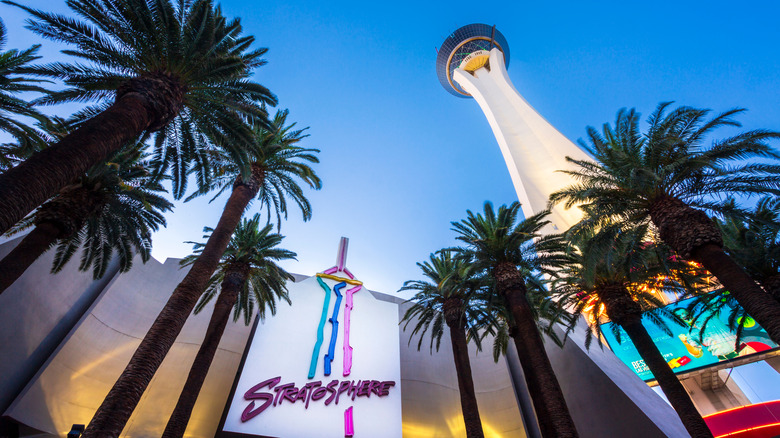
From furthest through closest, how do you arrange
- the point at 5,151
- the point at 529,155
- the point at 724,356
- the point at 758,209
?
the point at 529,155 < the point at 724,356 < the point at 758,209 < the point at 5,151

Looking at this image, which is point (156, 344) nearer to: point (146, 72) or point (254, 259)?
point (146, 72)

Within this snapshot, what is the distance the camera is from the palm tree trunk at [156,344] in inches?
278

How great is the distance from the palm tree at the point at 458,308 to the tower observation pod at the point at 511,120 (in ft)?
71.1

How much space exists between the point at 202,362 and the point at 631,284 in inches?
735

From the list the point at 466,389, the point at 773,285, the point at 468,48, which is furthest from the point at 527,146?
the point at 466,389

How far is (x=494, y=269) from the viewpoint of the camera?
53.6ft

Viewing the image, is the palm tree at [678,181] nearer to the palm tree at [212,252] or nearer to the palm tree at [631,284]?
the palm tree at [631,284]

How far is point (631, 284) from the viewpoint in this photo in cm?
1650

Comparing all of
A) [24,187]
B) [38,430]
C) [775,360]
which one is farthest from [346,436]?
[775,360]

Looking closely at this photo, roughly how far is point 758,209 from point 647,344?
25.1ft

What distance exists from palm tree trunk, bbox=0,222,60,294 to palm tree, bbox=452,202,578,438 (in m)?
16.0

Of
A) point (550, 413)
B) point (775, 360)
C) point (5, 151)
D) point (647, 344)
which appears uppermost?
point (5, 151)

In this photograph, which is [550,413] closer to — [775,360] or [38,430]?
[38,430]

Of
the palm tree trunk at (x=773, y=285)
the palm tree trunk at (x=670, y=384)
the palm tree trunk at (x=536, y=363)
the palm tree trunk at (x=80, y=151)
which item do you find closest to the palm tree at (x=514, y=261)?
the palm tree trunk at (x=536, y=363)
